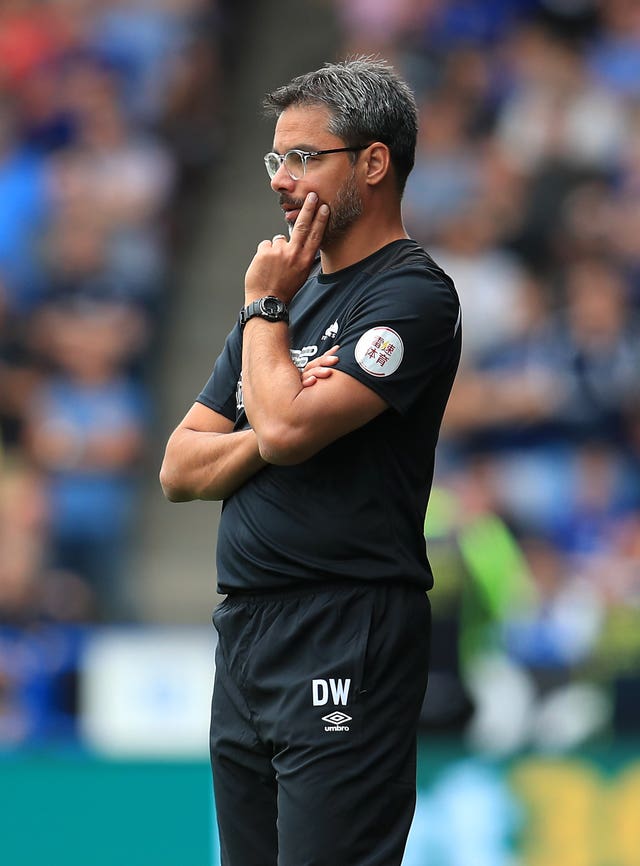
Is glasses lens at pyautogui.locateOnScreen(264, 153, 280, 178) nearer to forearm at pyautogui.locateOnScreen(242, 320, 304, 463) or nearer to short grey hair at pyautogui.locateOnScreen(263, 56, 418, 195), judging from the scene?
short grey hair at pyautogui.locateOnScreen(263, 56, 418, 195)

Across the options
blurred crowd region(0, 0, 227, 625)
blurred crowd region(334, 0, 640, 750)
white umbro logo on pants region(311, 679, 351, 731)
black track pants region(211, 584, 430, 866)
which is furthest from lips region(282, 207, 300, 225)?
blurred crowd region(0, 0, 227, 625)

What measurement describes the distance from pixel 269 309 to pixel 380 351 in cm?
26

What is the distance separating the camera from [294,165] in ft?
10.3

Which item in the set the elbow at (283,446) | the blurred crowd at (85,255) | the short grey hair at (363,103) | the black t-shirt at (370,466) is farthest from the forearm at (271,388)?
the blurred crowd at (85,255)

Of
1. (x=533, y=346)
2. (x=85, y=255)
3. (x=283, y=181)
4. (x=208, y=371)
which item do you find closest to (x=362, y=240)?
(x=283, y=181)

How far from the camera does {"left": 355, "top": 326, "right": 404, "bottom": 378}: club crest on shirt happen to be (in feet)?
9.86

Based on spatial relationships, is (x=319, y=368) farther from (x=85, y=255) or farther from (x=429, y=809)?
(x=85, y=255)

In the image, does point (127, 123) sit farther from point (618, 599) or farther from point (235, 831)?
point (235, 831)

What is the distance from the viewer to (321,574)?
10.1 ft

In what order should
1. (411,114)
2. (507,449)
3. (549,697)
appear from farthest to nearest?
1. (507,449)
2. (549,697)
3. (411,114)

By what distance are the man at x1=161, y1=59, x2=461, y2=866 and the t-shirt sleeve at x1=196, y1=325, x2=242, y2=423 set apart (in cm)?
16

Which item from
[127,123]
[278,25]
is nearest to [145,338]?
[127,123]

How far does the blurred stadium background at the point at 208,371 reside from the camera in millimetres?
5844

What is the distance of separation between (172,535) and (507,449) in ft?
6.52
